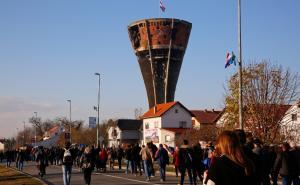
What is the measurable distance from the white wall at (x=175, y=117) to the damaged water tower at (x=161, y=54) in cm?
2689

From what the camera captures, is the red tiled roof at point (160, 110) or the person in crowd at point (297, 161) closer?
the person in crowd at point (297, 161)

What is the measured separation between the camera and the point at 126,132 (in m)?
119

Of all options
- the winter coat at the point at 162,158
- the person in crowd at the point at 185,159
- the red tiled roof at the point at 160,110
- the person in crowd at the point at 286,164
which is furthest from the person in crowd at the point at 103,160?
the red tiled roof at the point at 160,110

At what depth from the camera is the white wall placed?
306 feet

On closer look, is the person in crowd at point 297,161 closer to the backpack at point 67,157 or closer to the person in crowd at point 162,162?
the backpack at point 67,157

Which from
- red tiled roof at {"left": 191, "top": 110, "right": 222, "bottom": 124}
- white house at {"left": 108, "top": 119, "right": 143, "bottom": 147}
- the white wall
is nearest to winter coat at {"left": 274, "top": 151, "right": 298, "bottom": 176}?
the white wall

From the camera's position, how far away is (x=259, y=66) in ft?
120

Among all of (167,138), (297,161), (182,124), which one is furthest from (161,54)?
(297,161)

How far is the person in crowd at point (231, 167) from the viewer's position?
536cm

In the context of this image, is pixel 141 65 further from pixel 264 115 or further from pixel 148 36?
pixel 264 115

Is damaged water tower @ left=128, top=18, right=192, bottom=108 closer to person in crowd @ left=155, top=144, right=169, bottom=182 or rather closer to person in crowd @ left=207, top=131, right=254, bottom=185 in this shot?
person in crowd @ left=155, top=144, right=169, bottom=182

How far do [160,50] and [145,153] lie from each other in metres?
95.8

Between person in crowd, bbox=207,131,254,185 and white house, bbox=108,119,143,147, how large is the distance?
112429 millimetres

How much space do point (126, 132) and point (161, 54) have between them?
1987 centimetres
